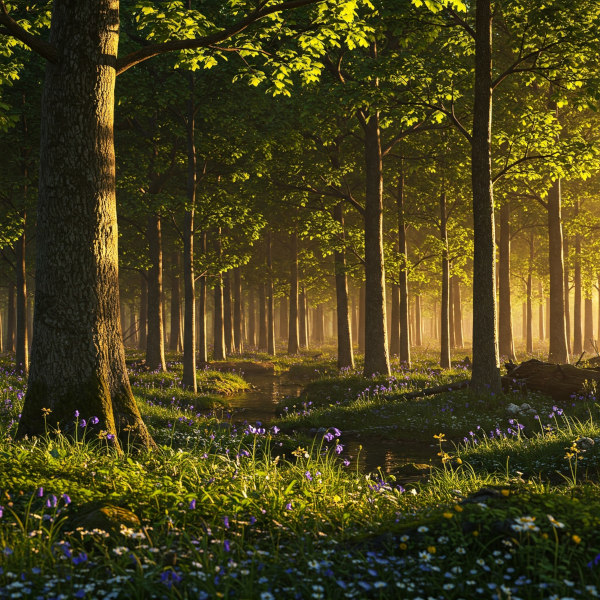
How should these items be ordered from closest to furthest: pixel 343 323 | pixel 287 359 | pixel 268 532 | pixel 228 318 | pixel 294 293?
pixel 268 532 < pixel 343 323 < pixel 294 293 < pixel 287 359 < pixel 228 318

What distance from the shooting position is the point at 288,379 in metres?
25.6

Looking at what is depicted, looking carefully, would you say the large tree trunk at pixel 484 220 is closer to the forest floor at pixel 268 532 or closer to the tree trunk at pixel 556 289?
the forest floor at pixel 268 532

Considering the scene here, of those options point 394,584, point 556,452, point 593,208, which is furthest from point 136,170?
point 593,208

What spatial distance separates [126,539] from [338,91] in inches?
507

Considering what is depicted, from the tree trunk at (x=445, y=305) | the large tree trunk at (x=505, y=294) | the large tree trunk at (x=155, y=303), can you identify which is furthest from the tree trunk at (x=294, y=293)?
the large tree trunk at (x=505, y=294)

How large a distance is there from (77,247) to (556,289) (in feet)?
60.6

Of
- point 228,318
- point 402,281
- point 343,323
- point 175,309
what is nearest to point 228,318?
point 228,318

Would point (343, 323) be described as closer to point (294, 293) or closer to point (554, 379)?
point (294, 293)

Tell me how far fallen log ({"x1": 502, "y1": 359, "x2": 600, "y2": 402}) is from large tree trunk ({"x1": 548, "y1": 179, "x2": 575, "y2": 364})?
20.7 feet

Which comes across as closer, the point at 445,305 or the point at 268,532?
the point at 268,532

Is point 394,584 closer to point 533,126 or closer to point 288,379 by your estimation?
point 533,126

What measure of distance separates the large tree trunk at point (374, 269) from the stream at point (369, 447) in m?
3.75

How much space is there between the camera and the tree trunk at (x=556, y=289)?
67.6ft

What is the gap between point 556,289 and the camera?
68.2 ft
